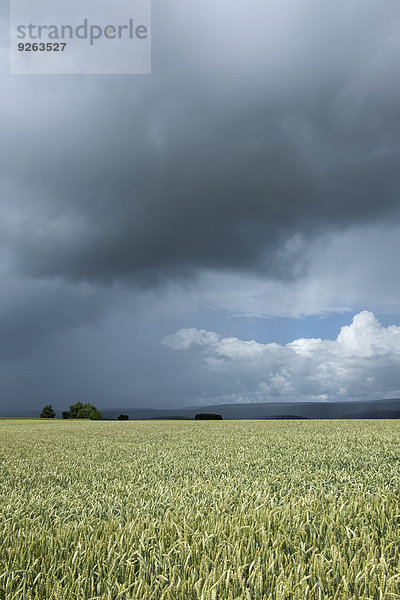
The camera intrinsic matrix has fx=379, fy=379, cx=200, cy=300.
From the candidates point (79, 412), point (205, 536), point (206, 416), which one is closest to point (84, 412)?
point (79, 412)

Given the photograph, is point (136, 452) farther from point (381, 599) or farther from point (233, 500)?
point (381, 599)

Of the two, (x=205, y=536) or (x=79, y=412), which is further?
(x=79, y=412)

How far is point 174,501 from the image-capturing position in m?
4.02

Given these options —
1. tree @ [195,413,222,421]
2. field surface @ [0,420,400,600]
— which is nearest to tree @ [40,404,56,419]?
tree @ [195,413,222,421]

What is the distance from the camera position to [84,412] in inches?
3600

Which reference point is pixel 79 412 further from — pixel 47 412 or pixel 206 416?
pixel 206 416

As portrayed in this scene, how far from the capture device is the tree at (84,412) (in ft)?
292

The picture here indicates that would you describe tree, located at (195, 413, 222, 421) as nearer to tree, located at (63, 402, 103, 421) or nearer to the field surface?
the field surface

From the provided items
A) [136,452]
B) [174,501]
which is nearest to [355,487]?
[174,501]

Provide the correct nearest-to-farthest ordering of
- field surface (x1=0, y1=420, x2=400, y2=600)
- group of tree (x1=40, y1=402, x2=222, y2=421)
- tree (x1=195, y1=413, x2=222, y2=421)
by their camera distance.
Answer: field surface (x1=0, y1=420, x2=400, y2=600)
tree (x1=195, y1=413, x2=222, y2=421)
group of tree (x1=40, y1=402, x2=222, y2=421)

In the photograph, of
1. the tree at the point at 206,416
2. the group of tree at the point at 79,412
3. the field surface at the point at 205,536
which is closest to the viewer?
the field surface at the point at 205,536

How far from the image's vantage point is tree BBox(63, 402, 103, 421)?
292 feet

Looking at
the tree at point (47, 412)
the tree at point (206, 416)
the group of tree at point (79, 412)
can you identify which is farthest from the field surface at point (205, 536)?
the tree at point (47, 412)

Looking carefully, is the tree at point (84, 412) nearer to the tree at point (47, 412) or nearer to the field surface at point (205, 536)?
the tree at point (47, 412)
